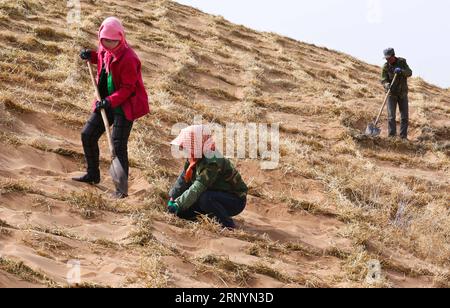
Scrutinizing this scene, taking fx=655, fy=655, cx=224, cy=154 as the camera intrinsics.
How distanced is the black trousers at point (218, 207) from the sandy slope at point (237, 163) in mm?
158

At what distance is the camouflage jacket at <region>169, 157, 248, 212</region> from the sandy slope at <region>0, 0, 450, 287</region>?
0.25 metres

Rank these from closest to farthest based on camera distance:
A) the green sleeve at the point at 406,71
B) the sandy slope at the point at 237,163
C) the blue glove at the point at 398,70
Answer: the sandy slope at the point at 237,163 < the blue glove at the point at 398,70 < the green sleeve at the point at 406,71

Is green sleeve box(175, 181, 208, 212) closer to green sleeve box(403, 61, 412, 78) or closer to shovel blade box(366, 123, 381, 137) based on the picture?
shovel blade box(366, 123, 381, 137)

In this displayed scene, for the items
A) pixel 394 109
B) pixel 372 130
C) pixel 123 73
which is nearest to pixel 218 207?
pixel 123 73

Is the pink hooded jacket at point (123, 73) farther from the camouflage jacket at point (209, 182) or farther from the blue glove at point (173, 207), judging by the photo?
the blue glove at point (173, 207)

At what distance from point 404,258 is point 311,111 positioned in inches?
220

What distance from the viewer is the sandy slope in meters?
5.02

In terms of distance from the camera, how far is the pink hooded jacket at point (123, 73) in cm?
582

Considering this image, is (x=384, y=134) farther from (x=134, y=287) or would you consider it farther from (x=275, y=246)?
(x=134, y=287)

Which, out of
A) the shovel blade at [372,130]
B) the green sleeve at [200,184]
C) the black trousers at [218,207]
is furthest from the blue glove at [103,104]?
the shovel blade at [372,130]

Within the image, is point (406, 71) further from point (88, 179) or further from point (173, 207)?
point (88, 179)

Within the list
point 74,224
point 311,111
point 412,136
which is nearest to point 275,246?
point 74,224

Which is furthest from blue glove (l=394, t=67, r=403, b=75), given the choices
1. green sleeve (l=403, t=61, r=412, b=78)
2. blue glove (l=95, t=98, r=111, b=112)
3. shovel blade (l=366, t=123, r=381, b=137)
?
blue glove (l=95, t=98, r=111, b=112)

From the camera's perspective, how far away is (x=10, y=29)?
1106 centimetres
